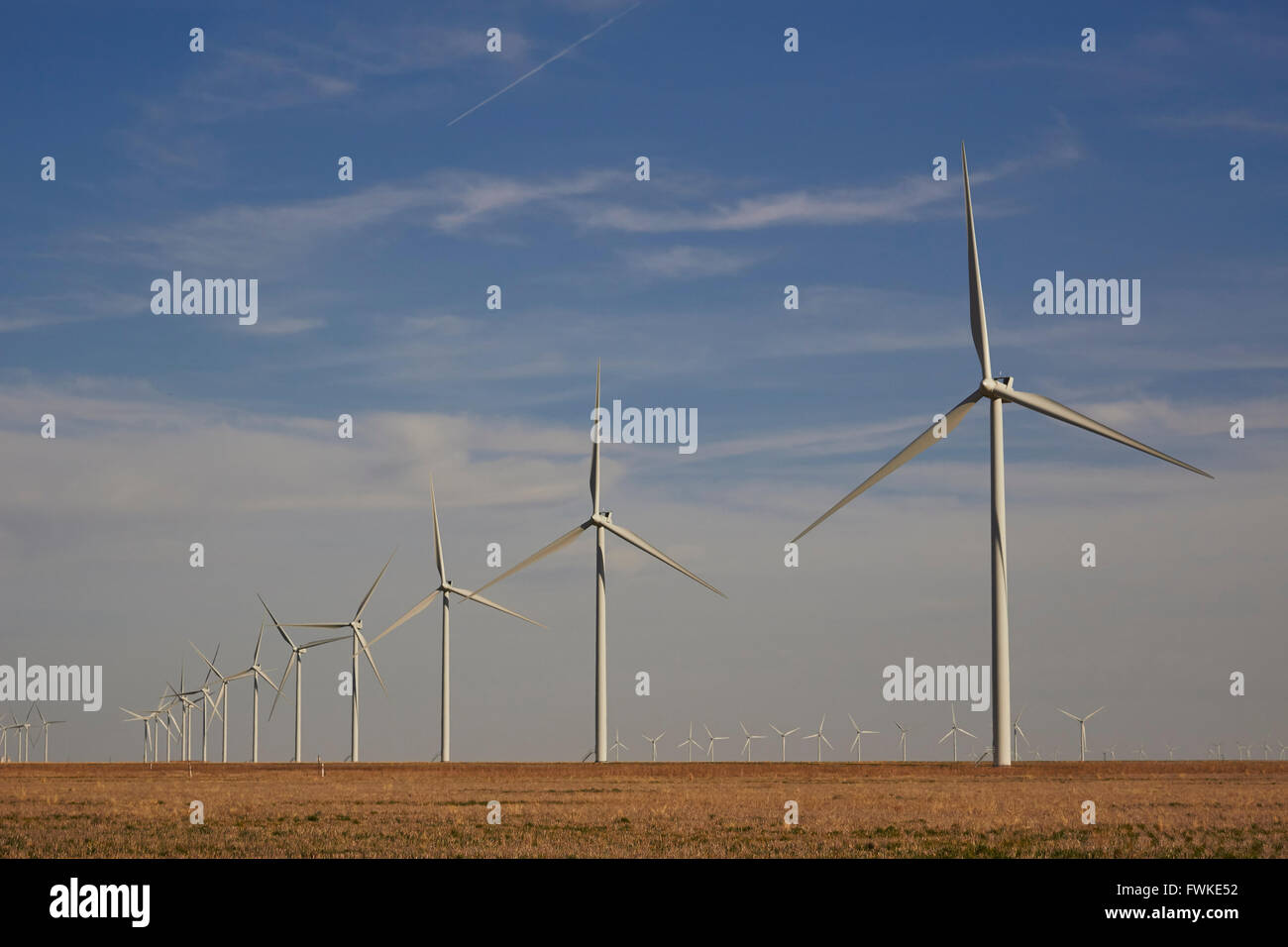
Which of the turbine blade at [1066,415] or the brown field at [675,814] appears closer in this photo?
the brown field at [675,814]

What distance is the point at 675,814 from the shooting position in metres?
43.5

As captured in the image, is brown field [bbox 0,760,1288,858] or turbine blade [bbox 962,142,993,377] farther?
turbine blade [bbox 962,142,993,377]

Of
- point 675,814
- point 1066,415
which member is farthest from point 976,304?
point 675,814

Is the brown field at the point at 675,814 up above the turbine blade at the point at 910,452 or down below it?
below

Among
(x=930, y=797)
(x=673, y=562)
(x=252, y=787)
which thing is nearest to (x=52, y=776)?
(x=252, y=787)

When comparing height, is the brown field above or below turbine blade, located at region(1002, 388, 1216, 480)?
below

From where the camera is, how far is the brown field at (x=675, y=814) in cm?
3231

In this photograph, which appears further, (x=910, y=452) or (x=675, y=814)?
(x=910, y=452)

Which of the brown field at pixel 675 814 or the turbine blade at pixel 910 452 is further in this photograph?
the turbine blade at pixel 910 452

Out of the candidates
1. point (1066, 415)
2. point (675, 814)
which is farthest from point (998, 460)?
point (675, 814)

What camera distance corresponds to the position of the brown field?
1272 inches

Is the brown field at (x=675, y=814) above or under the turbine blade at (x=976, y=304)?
under

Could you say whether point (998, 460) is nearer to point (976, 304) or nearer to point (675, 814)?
point (976, 304)
